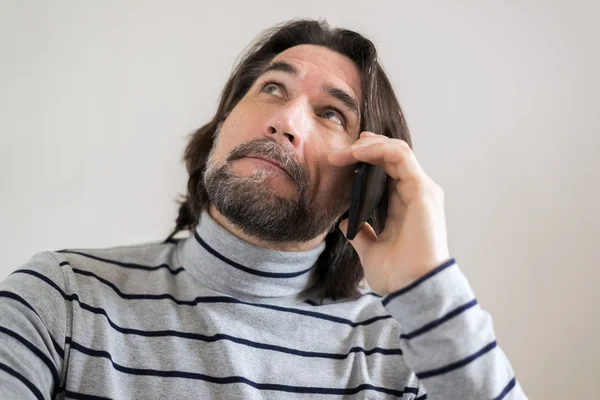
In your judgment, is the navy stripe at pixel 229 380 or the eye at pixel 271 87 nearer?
the navy stripe at pixel 229 380

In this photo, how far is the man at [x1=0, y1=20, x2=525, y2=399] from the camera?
82 cm

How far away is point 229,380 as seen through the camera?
92 centimetres

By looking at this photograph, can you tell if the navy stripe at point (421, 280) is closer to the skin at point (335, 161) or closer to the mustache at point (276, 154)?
the skin at point (335, 161)

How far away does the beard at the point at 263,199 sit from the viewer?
977mm

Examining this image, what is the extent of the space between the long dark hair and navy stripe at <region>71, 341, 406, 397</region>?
0.24 m

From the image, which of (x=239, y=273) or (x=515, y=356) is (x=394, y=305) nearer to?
(x=239, y=273)

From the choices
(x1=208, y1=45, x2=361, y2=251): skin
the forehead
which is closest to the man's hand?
(x1=208, y1=45, x2=361, y2=251): skin

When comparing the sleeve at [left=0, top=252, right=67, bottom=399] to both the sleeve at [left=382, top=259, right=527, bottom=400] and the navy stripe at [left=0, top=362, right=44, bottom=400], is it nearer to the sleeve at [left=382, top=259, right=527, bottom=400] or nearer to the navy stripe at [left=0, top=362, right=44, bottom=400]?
the navy stripe at [left=0, top=362, right=44, bottom=400]

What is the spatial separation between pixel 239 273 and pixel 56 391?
0.35 m

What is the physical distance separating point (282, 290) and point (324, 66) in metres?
0.45

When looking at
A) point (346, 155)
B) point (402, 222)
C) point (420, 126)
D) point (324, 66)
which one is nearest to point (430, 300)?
point (402, 222)

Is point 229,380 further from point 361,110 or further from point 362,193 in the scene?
point 361,110

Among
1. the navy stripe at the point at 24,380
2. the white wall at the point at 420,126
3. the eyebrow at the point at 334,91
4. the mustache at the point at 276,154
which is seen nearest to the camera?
the navy stripe at the point at 24,380

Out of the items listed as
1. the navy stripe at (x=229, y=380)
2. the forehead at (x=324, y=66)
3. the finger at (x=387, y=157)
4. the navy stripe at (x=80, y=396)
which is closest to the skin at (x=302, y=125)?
the forehead at (x=324, y=66)
